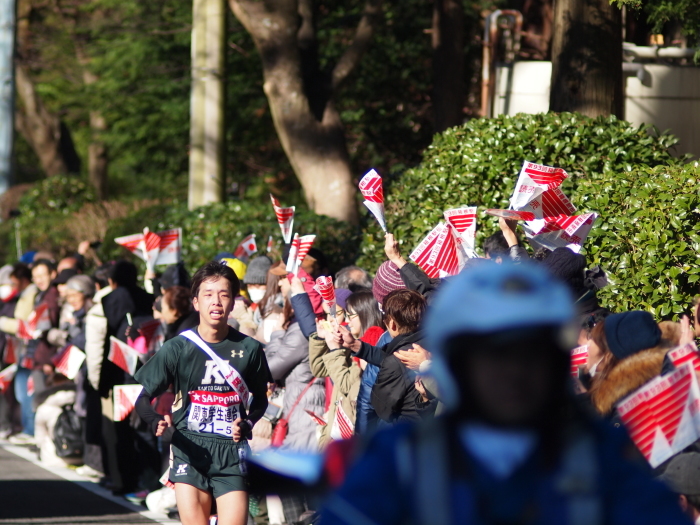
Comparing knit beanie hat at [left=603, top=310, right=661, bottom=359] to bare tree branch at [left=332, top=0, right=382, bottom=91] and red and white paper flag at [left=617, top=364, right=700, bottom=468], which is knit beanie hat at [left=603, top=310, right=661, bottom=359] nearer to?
red and white paper flag at [left=617, top=364, right=700, bottom=468]

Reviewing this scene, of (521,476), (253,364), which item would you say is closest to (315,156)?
(253,364)

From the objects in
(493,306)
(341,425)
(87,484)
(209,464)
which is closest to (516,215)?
(341,425)

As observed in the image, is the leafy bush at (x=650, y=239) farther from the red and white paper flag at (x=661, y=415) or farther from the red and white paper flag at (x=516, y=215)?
the red and white paper flag at (x=661, y=415)

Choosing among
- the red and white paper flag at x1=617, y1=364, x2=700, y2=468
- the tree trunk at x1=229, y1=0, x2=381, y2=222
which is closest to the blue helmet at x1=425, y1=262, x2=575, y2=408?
the red and white paper flag at x1=617, y1=364, x2=700, y2=468

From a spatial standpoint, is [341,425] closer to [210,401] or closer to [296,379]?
[296,379]

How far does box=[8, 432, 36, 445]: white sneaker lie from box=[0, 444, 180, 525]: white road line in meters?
0.21

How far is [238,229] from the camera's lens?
12.0m

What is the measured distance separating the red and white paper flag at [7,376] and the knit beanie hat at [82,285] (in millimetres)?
2345

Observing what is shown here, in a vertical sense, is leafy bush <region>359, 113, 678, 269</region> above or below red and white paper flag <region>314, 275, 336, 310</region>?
above

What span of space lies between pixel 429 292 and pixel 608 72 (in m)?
3.42

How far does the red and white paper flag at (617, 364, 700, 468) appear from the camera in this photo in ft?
11.4

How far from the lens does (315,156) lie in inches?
490

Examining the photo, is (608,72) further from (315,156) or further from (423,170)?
(315,156)

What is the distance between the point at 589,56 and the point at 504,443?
760cm
